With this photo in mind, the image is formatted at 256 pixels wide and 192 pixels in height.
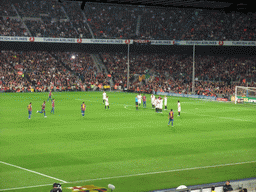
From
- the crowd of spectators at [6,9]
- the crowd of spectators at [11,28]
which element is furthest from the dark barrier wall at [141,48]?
the crowd of spectators at [6,9]

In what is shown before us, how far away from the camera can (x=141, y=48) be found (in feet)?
268

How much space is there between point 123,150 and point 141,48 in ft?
198

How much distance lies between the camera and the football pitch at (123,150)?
674 inches

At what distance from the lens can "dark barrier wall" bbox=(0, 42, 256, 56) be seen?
75562 millimetres

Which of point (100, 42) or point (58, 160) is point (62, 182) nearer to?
point (58, 160)

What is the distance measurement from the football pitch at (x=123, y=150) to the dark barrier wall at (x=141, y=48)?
3916 cm

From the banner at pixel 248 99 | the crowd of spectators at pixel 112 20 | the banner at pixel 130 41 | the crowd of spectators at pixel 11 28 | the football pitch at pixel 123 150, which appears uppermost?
the crowd of spectators at pixel 112 20

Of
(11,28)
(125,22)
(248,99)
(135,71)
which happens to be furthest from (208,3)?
(125,22)

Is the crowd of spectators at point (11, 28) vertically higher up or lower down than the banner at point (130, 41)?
higher up

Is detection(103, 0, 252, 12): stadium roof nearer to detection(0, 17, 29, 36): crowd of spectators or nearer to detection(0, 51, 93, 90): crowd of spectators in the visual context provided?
detection(0, 51, 93, 90): crowd of spectators

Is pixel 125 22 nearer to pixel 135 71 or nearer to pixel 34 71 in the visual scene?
pixel 135 71

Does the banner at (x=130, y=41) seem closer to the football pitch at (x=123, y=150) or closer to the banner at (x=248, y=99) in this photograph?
the banner at (x=248, y=99)

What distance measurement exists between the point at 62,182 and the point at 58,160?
379 centimetres

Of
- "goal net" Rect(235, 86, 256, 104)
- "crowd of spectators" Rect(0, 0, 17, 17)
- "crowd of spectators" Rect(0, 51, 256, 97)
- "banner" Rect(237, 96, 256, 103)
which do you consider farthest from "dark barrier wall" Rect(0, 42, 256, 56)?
"banner" Rect(237, 96, 256, 103)
